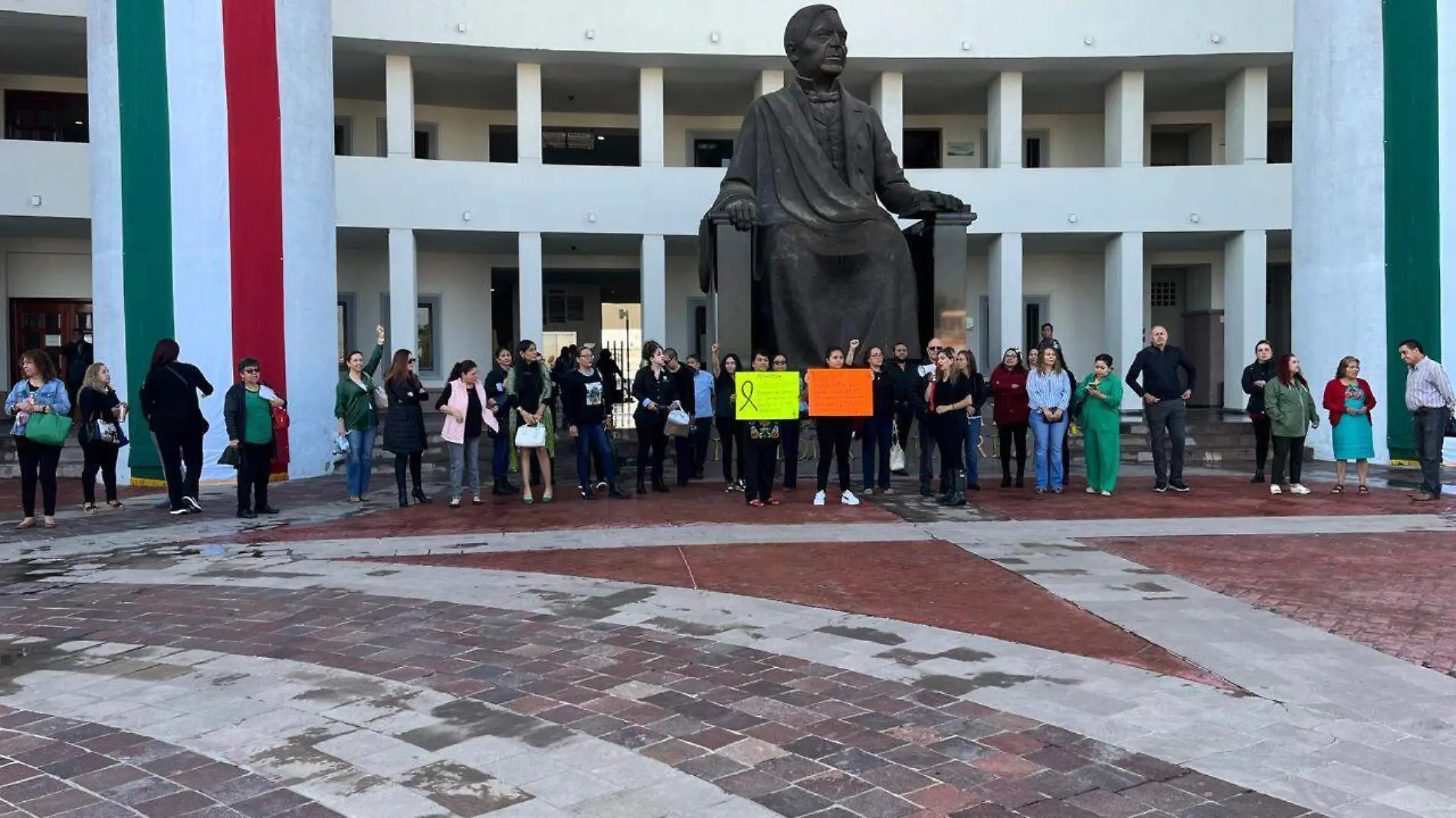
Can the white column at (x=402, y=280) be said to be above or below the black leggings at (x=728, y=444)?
above

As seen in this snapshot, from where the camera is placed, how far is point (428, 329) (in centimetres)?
2395

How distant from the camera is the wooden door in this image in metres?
21.7

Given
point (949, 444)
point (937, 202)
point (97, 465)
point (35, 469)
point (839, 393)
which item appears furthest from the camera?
point (937, 202)

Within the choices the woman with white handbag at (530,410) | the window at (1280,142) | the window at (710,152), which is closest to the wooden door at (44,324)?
the window at (710,152)

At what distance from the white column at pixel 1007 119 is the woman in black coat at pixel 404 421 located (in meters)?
14.0

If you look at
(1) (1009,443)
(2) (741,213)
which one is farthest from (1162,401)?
(2) (741,213)

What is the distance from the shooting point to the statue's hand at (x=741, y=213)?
→ 465 inches

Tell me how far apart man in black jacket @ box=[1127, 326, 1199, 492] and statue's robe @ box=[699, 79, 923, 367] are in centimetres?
256

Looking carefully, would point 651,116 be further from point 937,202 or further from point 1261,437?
point 1261,437

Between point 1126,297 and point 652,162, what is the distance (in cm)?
935

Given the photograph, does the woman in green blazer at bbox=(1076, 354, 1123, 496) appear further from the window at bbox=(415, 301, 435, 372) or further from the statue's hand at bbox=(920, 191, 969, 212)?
the window at bbox=(415, 301, 435, 372)

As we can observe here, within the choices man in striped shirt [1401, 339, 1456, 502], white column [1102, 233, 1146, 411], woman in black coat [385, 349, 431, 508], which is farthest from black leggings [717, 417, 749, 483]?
white column [1102, 233, 1146, 411]

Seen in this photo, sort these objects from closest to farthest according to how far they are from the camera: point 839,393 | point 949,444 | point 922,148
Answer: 1. point 839,393
2. point 949,444
3. point 922,148

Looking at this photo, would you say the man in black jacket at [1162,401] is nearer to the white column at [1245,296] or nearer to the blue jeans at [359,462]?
the blue jeans at [359,462]
